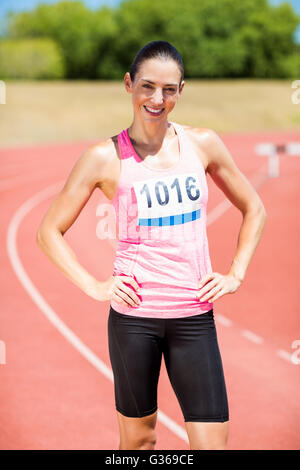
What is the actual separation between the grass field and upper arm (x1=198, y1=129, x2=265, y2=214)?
26.8 meters

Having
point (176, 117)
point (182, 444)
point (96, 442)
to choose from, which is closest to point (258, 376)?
point (182, 444)

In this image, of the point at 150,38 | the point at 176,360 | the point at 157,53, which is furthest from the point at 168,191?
the point at 150,38

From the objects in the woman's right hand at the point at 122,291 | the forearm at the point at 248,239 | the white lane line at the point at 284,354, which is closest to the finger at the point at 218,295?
the forearm at the point at 248,239

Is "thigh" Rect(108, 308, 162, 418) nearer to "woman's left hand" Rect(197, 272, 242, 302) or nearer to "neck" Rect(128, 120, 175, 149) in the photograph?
"woman's left hand" Rect(197, 272, 242, 302)

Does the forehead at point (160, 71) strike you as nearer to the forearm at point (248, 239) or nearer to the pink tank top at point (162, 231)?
the pink tank top at point (162, 231)

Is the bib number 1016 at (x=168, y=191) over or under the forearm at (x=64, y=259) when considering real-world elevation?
over

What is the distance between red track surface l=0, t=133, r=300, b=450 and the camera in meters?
4.49

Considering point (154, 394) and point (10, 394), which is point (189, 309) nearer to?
point (154, 394)

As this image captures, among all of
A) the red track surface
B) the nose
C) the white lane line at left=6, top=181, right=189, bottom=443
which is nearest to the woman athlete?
the nose

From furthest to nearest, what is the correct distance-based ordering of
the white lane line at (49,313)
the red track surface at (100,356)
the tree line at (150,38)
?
the tree line at (150,38), the white lane line at (49,313), the red track surface at (100,356)

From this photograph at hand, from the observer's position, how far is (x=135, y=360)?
2.21 meters

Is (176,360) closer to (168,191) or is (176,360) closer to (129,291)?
(129,291)

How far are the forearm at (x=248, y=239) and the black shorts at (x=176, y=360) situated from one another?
0.23 m

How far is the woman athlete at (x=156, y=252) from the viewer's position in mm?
2131
